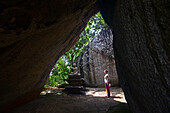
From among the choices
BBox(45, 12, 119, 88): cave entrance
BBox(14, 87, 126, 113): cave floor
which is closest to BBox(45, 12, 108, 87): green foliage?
BBox(45, 12, 119, 88): cave entrance

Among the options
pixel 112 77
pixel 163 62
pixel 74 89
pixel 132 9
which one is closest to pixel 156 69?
pixel 163 62

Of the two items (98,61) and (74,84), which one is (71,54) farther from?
(74,84)

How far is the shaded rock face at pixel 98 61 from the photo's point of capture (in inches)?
427

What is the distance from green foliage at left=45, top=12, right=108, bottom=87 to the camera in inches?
451

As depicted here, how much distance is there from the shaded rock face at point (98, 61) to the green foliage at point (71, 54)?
4.68ft

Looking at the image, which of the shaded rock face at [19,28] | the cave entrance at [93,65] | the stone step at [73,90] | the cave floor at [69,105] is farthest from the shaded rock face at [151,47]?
the cave entrance at [93,65]

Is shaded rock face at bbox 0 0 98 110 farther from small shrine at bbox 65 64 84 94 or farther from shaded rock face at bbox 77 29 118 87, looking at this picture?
shaded rock face at bbox 77 29 118 87

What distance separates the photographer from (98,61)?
456 inches

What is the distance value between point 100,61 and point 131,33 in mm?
9948

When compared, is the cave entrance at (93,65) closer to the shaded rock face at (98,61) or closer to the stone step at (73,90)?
the shaded rock face at (98,61)

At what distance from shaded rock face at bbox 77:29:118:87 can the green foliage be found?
143 centimetres

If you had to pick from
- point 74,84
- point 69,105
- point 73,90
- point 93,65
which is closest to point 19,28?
point 69,105

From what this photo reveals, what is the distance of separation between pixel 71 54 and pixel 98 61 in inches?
158

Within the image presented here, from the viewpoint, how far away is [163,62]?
1.12 m
